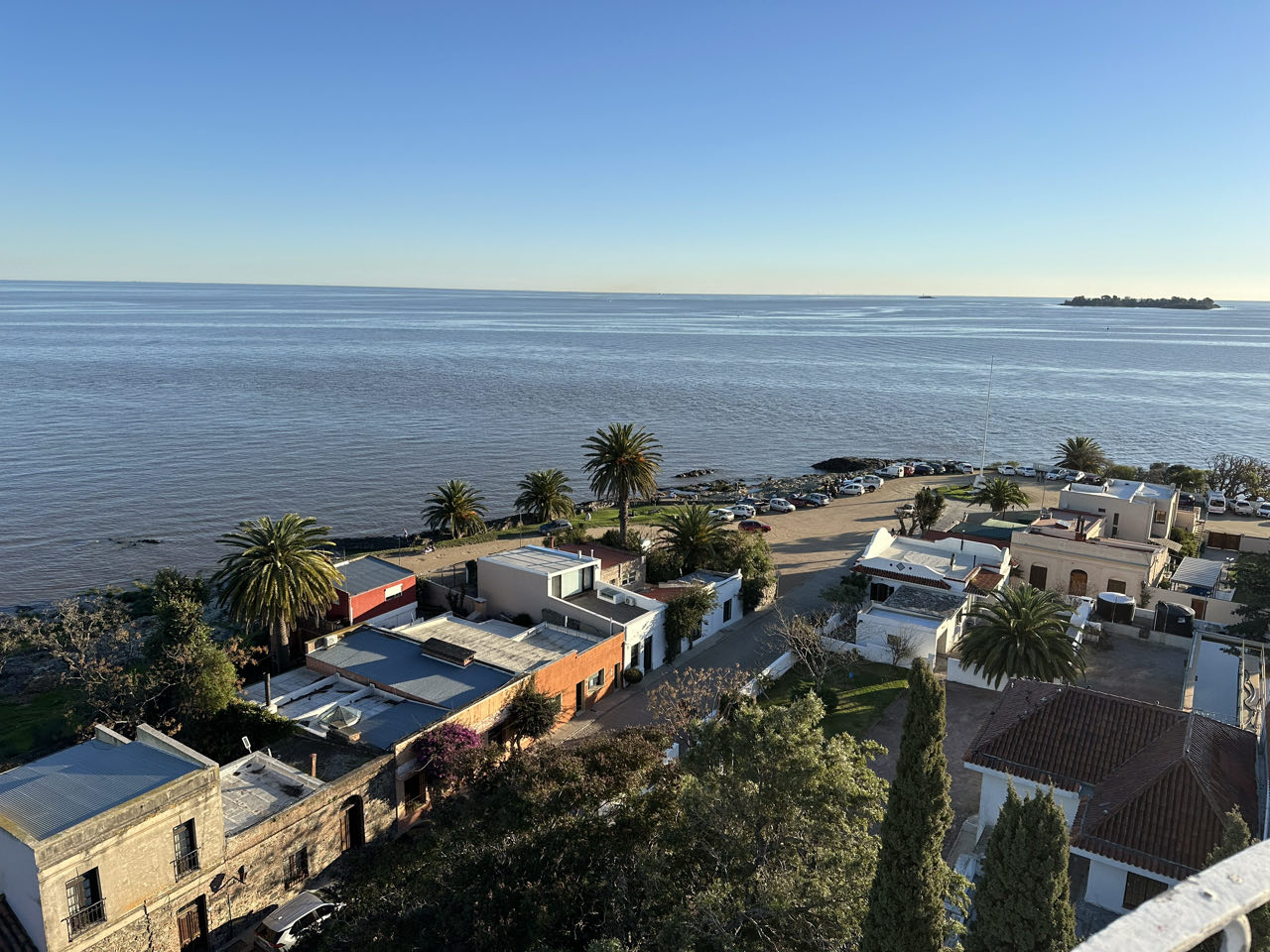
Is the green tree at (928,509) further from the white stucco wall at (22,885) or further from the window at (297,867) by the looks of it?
the white stucco wall at (22,885)

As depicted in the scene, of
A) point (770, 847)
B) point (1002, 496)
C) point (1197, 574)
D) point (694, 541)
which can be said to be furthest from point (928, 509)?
point (770, 847)

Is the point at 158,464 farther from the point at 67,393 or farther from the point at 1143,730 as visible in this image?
the point at 1143,730

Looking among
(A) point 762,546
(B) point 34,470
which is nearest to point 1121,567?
(A) point 762,546

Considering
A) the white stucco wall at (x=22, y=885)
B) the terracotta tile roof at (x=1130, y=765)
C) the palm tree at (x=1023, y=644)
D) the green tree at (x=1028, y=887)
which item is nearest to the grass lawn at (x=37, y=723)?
the white stucco wall at (x=22, y=885)

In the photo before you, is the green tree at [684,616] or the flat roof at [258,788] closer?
the flat roof at [258,788]

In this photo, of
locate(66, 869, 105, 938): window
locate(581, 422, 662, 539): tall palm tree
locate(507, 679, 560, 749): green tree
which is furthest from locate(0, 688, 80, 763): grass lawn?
locate(581, 422, 662, 539): tall palm tree
